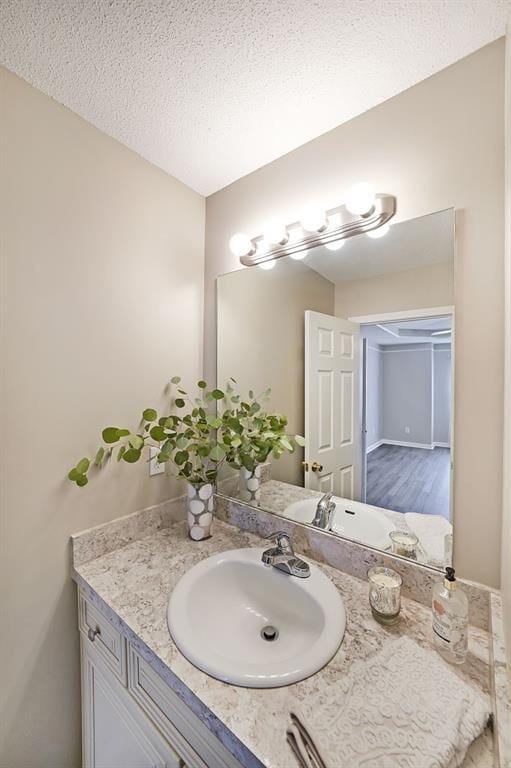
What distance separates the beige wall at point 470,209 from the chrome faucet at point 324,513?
38cm

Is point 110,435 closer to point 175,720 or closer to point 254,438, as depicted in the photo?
point 254,438

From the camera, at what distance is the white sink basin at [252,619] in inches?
27.2

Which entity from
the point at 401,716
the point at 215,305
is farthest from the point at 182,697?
the point at 215,305

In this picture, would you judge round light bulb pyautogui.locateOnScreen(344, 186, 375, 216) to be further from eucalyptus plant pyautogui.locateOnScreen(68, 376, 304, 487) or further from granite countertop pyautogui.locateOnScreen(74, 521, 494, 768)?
granite countertop pyautogui.locateOnScreen(74, 521, 494, 768)

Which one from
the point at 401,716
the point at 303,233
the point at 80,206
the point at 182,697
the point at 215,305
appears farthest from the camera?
the point at 215,305

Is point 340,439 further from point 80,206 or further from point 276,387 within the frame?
point 80,206

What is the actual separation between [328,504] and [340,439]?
236 mm

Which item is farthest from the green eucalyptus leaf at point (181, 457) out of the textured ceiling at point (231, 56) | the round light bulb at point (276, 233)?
the textured ceiling at point (231, 56)

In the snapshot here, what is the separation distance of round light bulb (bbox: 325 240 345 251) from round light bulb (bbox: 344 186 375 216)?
0.12 m

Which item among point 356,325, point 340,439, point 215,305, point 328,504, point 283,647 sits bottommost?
point 283,647

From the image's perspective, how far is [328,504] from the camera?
1.15 m

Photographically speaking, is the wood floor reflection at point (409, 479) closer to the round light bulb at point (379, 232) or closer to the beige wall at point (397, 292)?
the beige wall at point (397, 292)

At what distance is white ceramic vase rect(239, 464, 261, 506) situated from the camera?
133 centimetres

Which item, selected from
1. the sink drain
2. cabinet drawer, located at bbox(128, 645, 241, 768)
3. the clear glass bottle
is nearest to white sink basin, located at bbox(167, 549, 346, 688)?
the sink drain
